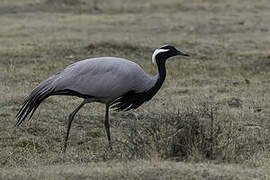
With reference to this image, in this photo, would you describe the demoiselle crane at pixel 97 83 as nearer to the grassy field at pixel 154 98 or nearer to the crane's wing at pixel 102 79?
the crane's wing at pixel 102 79

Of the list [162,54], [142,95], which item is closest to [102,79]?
[142,95]

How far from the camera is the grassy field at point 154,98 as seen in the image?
6.41m

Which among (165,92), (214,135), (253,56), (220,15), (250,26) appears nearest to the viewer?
(214,135)

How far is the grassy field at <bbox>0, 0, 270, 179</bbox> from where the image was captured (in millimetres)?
6414

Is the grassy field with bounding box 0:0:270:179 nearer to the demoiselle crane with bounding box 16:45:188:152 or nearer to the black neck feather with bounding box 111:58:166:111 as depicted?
the black neck feather with bounding box 111:58:166:111

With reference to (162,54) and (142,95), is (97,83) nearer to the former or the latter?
(142,95)

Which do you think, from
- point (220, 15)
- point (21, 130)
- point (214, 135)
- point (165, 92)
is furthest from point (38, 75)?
point (220, 15)

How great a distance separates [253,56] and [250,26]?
478cm

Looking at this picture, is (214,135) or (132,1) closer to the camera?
(214,135)

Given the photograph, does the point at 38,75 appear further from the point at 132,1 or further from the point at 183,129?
the point at 132,1

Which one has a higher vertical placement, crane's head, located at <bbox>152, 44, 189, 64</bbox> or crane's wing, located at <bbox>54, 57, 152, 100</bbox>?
crane's head, located at <bbox>152, 44, 189, 64</bbox>

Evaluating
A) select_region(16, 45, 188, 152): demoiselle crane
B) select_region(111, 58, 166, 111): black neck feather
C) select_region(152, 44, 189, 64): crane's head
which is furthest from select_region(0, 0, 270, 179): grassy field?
select_region(152, 44, 189, 64): crane's head

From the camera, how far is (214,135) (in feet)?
22.0

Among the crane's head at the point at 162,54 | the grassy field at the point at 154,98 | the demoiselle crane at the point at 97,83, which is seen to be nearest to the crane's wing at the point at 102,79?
the demoiselle crane at the point at 97,83
